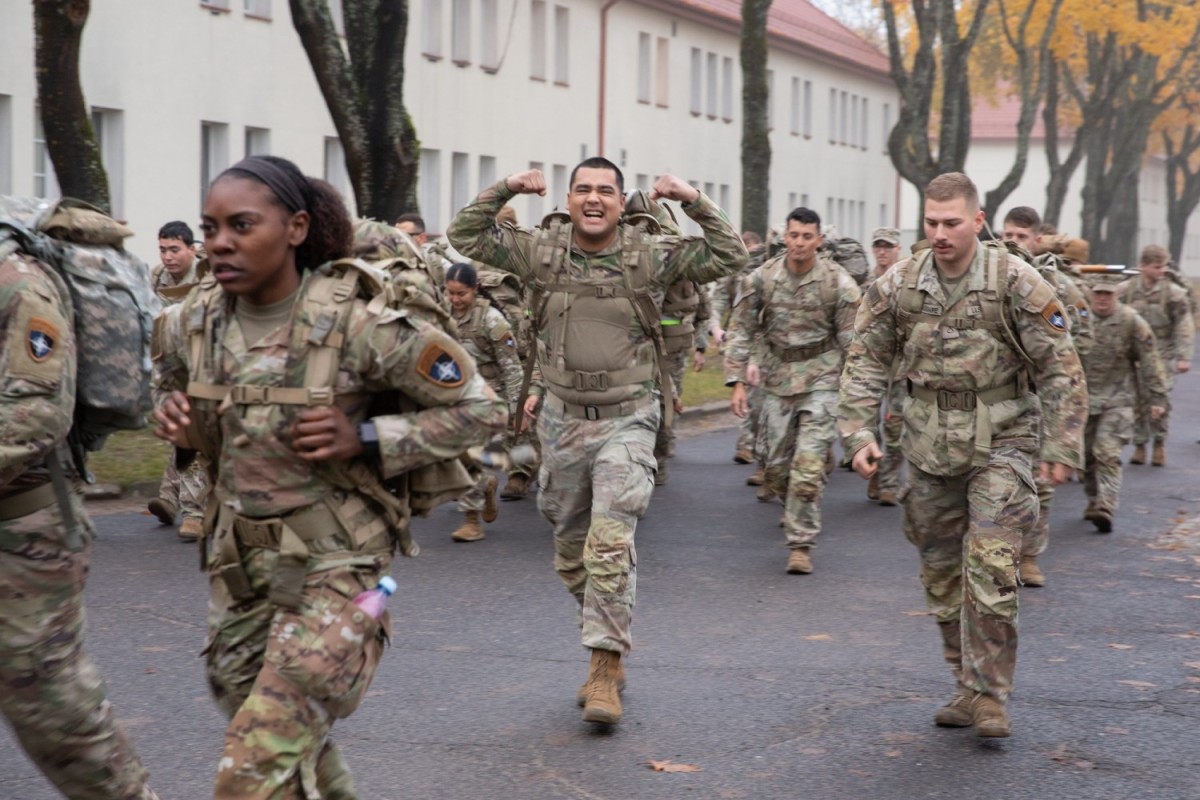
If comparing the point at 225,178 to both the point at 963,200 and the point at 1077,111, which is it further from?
the point at 1077,111

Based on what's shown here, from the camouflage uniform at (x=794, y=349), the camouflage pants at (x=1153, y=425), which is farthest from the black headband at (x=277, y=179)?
the camouflage pants at (x=1153, y=425)

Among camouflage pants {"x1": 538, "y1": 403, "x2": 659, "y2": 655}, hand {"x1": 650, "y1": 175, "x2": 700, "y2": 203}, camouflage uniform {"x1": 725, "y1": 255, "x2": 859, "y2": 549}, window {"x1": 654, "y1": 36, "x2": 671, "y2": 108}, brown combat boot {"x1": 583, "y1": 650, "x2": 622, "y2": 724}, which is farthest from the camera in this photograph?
window {"x1": 654, "y1": 36, "x2": 671, "y2": 108}

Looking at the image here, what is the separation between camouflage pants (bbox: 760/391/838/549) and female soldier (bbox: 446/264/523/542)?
161 centimetres

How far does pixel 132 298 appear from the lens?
4996 millimetres

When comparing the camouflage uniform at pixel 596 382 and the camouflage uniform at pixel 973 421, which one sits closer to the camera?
the camouflage uniform at pixel 973 421

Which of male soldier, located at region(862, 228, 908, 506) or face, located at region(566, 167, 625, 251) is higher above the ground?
face, located at region(566, 167, 625, 251)

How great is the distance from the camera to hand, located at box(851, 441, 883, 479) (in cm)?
682

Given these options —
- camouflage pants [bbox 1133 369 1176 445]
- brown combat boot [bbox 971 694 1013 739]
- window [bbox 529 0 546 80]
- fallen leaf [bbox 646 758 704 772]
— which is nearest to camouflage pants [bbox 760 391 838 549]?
brown combat boot [bbox 971 694 1013 739]

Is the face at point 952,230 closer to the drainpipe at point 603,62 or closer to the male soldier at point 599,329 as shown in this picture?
the male soldier at point 599,329

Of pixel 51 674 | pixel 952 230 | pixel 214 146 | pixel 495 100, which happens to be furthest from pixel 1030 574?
pixel 495 100

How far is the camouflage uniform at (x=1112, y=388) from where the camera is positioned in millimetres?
12824

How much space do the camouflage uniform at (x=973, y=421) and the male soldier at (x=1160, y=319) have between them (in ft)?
32.4

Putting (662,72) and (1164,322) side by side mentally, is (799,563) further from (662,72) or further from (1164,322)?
(662,72)

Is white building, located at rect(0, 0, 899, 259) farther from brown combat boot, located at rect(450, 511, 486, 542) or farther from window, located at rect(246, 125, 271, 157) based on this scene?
brown combat boot, located at rect(450, 511, 486, 542)
